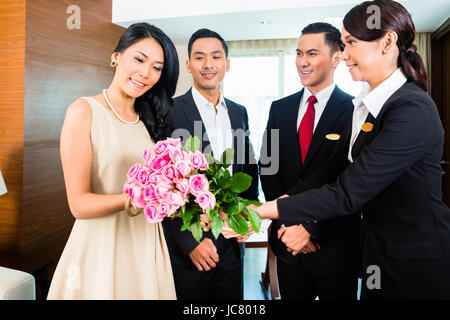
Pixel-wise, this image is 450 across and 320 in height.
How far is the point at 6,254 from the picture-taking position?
8.34 feet

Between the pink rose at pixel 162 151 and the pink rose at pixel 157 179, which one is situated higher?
the pink rose at pixel 162 151

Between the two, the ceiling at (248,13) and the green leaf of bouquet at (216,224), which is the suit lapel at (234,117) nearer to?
the green leaf of bouquet at (216,224)

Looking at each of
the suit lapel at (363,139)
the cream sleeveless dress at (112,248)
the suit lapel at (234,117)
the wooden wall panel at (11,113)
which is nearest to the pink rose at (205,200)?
the cream sleeveless dress at (112,248)

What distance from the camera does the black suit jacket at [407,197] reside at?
1.12 metres

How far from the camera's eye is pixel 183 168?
1.00 meters

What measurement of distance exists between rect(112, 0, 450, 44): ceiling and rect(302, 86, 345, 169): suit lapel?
2.82 m

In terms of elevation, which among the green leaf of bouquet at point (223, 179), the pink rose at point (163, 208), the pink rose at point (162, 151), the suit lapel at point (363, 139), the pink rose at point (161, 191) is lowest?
the pink rose at point (163, 208)

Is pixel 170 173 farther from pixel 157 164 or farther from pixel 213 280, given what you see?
pixel 213 280

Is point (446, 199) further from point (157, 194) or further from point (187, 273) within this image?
point (157, 194)

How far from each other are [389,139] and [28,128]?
260cm

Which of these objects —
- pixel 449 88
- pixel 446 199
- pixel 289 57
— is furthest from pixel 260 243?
pixel 449 88

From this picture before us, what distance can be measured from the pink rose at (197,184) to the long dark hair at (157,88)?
23.0 inches

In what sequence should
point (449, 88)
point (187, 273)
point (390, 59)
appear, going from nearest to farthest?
1. point (390, 59)
2. point (187, 273)
3. point (449, 88)

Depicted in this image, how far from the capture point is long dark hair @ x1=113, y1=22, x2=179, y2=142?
4.54 feet
